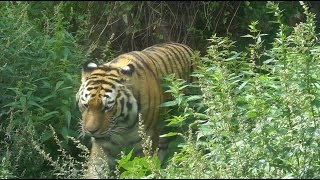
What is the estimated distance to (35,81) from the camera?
7.23 meters

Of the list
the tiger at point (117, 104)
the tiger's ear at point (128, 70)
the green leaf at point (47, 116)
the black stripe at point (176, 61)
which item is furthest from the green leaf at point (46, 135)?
the black stripe at point (176, 61)

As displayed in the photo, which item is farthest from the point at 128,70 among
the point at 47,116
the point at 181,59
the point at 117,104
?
the point at 181,59

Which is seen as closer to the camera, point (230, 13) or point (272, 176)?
point (272, 176)

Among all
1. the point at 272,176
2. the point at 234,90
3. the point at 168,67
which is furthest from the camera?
the point at 168,67

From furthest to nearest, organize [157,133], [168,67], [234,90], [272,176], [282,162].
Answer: [168,67] < [157,133] < [234,90] < [282,162] < [272,176]

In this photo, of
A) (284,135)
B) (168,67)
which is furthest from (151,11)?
(284,135)

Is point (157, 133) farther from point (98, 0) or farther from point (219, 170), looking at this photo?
point (98, 0)

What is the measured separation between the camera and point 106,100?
6.62 metres

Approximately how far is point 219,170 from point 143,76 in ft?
9.13

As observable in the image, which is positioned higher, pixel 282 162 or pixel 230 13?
pixel 230 13

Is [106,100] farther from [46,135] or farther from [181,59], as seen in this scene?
[181,59]

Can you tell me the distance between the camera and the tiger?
653cm

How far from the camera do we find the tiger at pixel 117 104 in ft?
21.4

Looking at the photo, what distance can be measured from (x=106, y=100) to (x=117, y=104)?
0.36 feet
